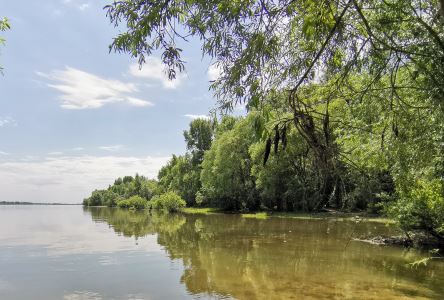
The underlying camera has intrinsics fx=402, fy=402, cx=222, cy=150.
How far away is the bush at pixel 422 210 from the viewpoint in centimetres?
1569

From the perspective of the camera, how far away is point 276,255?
1823cm

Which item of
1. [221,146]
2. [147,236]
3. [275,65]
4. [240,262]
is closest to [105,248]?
[147,236]

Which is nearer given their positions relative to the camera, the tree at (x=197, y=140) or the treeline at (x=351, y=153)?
the treeline at (x=351, y=153)

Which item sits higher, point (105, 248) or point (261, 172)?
point (261, 172)

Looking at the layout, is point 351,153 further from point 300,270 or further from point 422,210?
point 422,210

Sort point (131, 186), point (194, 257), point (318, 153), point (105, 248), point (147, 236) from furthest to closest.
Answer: point (131, 186) < point (147, 236) < point (105, 248) < point (194, 257) < point (318, 153)

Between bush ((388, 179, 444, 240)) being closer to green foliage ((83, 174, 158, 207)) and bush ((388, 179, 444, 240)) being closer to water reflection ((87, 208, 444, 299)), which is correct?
water reflection ((87, 208, 444, 299))

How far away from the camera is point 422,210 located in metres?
16.3

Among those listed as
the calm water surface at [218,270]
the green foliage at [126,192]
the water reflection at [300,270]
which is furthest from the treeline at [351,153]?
the green foliage at [126,192]

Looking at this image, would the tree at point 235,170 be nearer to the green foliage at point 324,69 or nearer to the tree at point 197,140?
the tree at point 197,140

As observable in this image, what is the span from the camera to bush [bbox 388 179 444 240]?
51.5ft

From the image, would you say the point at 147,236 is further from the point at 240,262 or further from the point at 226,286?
the point at 226,286

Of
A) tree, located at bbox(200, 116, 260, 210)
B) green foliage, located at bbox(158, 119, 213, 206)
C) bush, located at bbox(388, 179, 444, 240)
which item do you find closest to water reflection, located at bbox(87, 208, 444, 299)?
bush, located at bbox(388, 179, 444, 240)

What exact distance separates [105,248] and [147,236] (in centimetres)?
603
